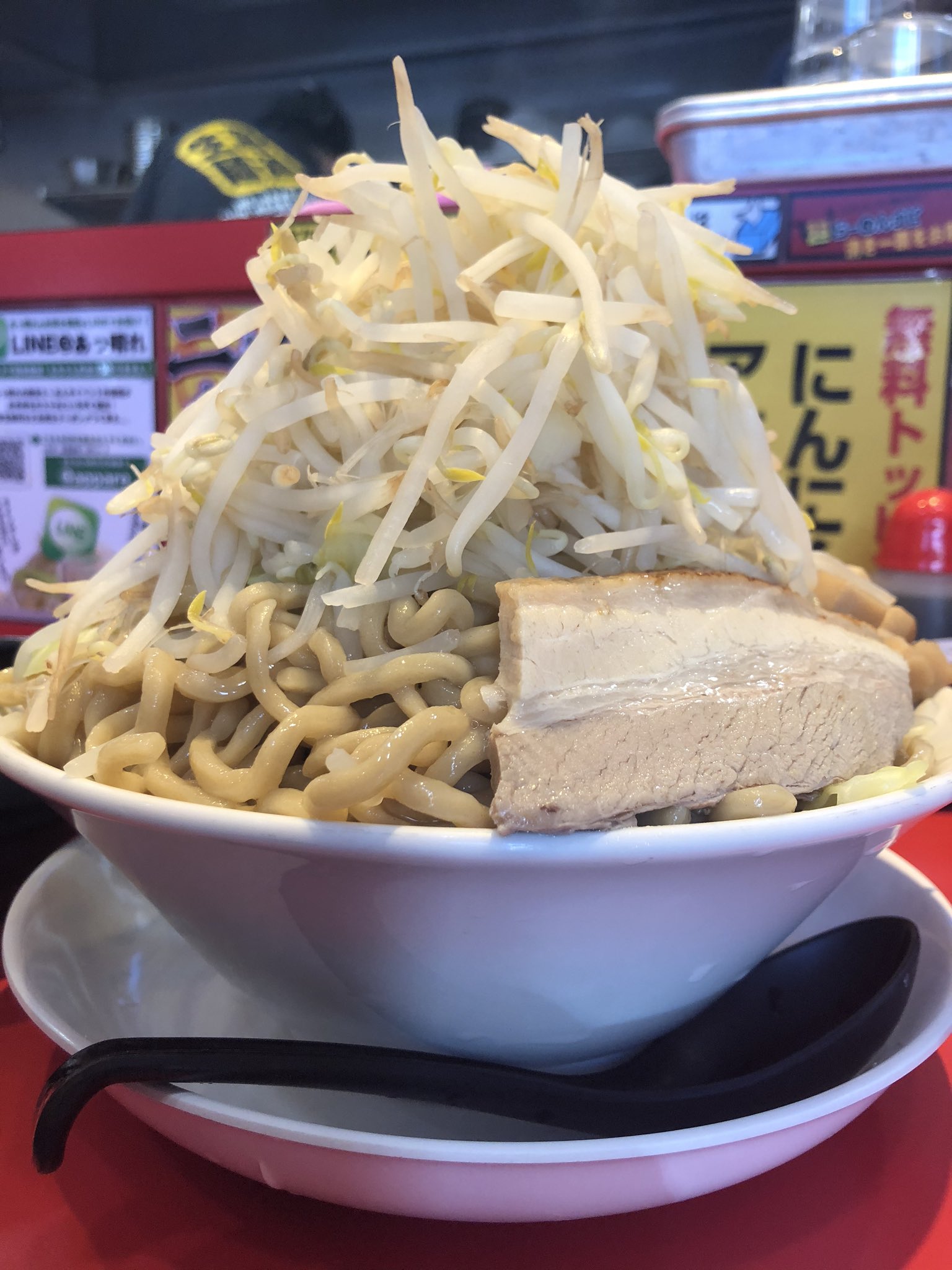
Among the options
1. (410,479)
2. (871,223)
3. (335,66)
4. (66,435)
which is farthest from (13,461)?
(335,66)

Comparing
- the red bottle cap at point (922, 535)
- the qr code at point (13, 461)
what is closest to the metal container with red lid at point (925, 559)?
the red bottle cap at point (922, 535)

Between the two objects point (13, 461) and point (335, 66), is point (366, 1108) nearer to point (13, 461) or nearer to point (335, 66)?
point (13, 461)

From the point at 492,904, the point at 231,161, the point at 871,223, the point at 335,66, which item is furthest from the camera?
the point at 335,66

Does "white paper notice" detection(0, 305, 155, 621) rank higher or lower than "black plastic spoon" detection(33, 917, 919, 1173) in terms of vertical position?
higher

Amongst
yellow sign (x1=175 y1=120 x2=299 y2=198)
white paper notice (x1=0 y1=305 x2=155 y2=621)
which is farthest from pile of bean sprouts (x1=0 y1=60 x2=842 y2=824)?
yellow sign (x1=175 y1=120 x2=299 y2=198)

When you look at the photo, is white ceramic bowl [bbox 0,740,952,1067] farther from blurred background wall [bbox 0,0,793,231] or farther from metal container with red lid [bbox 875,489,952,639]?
→ blurred background wall [bbox 0,0,793,231]

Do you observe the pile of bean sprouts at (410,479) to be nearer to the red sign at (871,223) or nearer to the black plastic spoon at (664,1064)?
the black plastic spoon at (664,1064)

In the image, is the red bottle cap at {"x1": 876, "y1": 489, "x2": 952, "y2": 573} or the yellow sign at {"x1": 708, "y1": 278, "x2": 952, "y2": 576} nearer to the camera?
the red bottle cap at {"x1": 876, "y1": 489, "x2": 952, "y2": 573}
